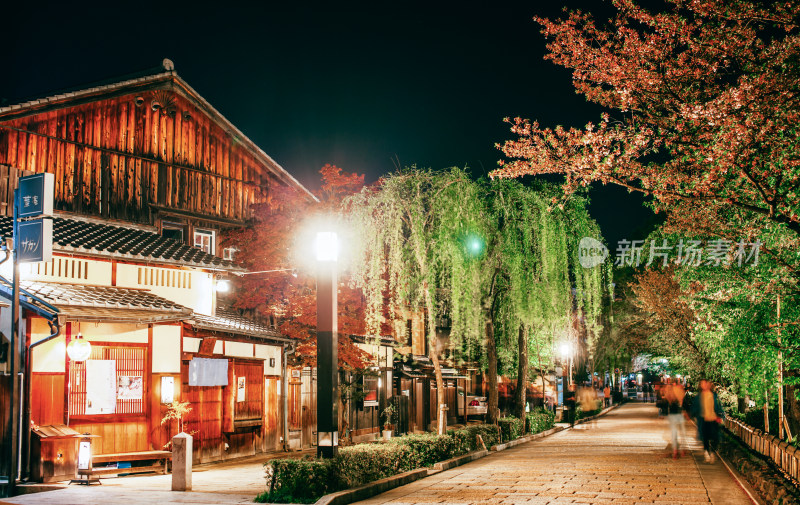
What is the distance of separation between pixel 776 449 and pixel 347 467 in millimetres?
8746

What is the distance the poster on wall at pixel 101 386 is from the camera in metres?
16.9

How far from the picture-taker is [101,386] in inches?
675

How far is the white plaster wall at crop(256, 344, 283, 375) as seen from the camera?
23.9 m

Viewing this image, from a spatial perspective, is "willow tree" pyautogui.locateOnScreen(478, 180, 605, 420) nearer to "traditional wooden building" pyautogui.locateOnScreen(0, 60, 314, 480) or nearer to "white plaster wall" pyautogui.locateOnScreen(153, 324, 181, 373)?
"traditional wooden building" pyautogui.locateOnScreen(0, 60, 314, 480)

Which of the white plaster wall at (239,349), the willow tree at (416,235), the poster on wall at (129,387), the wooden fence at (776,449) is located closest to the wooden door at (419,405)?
the white plaster wall at (239,349)

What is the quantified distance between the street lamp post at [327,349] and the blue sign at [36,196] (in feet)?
17.8

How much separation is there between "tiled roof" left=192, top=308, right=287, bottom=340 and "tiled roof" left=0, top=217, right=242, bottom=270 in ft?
5.41

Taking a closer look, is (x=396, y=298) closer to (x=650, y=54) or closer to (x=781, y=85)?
(x=650, y=54)

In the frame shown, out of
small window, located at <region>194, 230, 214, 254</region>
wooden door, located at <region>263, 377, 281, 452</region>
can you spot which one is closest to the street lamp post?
wooden door, located at <region>263, 377, 281, 452</region>

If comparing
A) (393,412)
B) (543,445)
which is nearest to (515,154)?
(543,445)

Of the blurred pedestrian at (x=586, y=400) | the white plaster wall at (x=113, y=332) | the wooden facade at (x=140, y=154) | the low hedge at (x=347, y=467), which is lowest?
the blurred pedestrian at (x=586, y=400)

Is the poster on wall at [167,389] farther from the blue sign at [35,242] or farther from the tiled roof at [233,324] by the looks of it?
the blue sign at [35,242]

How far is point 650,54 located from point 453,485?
927 cm

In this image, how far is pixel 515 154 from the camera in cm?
1438
